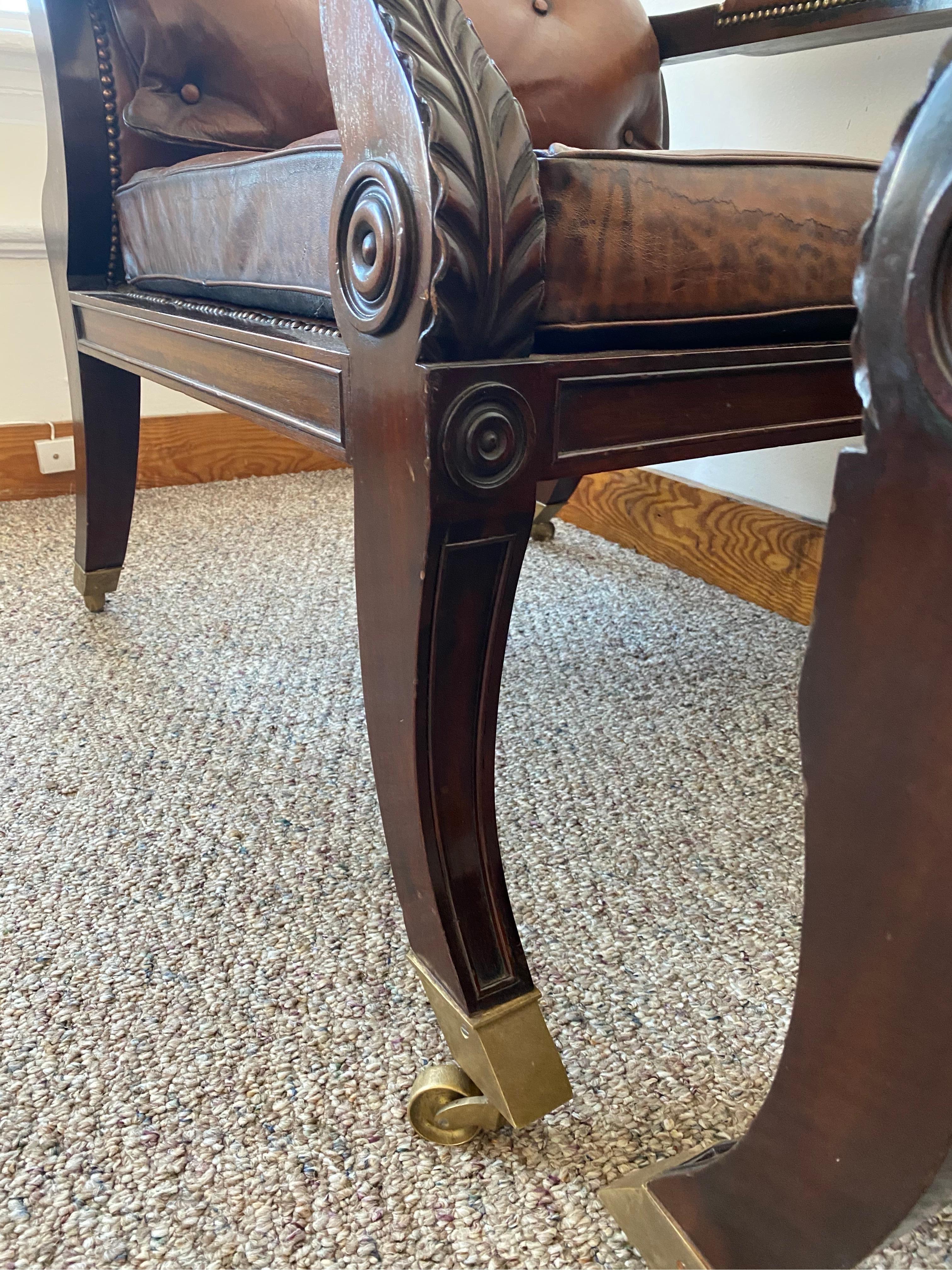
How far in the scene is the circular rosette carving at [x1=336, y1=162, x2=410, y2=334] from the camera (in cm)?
44

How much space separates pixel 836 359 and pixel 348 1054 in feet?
1.84

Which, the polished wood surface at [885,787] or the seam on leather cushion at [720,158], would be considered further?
the seam on leather cushion at [720,158]

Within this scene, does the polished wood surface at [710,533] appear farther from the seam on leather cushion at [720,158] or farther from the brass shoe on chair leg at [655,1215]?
the brass shoe on chair leg at [655,1215]

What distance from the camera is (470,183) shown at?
0.42 meters

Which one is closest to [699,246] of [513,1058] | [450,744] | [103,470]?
[450,744]

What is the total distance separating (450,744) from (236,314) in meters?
0.39

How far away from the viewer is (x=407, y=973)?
67 cm

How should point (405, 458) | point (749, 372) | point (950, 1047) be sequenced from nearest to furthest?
point (950, 1047) → point (405, 458) → point (749, 372)

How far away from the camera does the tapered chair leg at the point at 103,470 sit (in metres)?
1.17

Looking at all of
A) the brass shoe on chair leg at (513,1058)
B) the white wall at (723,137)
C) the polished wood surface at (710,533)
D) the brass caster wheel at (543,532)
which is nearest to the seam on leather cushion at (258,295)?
the brass shoe on chair leg at (513,1058)

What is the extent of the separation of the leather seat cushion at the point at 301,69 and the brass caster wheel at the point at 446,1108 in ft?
3.01

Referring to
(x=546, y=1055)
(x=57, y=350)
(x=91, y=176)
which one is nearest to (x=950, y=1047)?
(x=546, y=1055)

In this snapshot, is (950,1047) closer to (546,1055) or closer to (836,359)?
(546,1055)

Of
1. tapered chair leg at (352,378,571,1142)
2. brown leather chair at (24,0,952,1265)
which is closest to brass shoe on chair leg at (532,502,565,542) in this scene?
brown leather chair at (24,0,952,1265)
